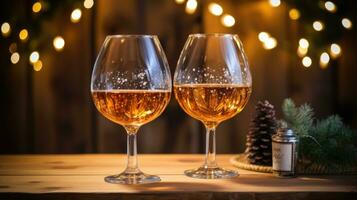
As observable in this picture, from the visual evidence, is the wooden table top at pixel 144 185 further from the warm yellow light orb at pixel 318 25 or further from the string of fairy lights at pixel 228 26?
the warm yellow light orb at pixel 318 25

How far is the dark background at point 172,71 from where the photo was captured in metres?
A: 1.76

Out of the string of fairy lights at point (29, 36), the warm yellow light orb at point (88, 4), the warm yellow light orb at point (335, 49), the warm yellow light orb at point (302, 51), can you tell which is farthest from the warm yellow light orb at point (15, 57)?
the warm yellow light orb at point (335, 49)

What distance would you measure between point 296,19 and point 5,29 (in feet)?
2.95

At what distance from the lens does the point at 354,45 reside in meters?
1.78

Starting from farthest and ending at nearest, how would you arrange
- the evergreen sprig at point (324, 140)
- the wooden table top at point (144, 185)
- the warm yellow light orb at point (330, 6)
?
the warm yellow light orb at point (330, 6), the evergreen sprig at point (324, 140), the wooden table top at point (144, 185)

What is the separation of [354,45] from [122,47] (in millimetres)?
952

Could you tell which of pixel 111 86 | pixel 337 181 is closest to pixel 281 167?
pixel 337 181

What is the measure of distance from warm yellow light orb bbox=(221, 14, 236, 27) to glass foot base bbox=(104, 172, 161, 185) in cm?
77

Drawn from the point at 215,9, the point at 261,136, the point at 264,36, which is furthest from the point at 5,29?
the point at 261,136

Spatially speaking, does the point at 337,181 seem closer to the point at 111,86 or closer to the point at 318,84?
the point at 111,86

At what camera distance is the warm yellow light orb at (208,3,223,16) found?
175cm

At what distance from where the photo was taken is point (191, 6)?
175cm

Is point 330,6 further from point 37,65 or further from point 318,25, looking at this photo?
point 37,65

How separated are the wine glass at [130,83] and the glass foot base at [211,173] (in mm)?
88
